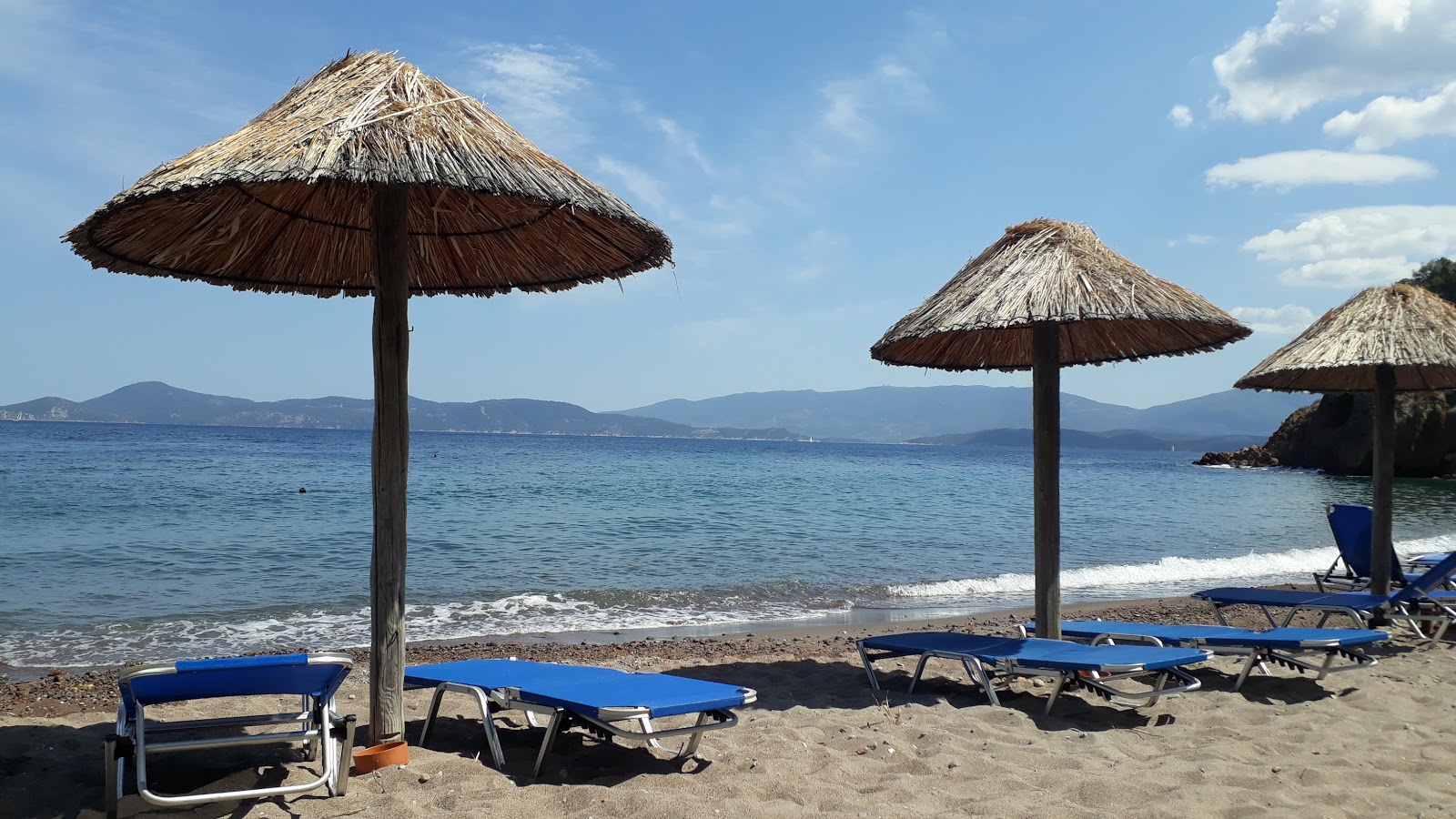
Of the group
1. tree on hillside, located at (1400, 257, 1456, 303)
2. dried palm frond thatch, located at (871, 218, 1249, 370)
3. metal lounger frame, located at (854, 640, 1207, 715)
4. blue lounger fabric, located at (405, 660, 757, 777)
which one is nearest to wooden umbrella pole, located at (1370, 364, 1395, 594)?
dried palm frond thatch, located at (871, 218, 1249, 370)

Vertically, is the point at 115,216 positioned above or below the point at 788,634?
above

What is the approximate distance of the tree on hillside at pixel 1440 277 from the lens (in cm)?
3894

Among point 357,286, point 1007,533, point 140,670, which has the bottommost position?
point 1007,533

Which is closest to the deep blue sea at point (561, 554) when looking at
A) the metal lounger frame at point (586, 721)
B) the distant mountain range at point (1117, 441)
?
the metal lounger frame at point (586, 721)

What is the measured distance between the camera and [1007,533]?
19.8m

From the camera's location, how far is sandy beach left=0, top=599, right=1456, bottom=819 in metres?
3.46

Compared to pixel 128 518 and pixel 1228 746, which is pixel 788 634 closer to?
pixel 1228 746

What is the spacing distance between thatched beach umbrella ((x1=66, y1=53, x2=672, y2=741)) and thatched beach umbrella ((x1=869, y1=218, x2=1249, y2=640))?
1971mm

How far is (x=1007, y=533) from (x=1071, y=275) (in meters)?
15.4

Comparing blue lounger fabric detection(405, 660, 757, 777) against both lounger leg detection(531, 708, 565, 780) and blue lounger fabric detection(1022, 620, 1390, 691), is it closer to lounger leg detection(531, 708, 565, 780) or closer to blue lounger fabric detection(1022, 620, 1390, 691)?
lounger leg detection(531, 708, 565, 780)

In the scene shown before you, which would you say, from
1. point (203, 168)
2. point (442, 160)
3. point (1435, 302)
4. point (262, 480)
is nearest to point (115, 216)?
point (203, 168)

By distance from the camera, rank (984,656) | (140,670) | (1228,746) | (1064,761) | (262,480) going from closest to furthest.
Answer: (140,670) < (1064,761) < (1228,746) < (984,656) < (262,480)

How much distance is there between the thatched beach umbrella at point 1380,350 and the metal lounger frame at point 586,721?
6.28 metres

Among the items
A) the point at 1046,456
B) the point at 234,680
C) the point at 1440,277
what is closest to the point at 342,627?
the point at 234,680
